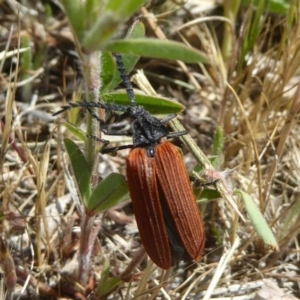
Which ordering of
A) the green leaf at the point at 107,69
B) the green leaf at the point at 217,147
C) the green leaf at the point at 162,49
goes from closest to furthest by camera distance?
the green leaf at the point at 162,49, the green leaf at the point at 107,69, the green leaf at the point at 217,147

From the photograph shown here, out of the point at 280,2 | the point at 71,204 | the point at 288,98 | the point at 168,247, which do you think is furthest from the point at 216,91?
the point at 168,247

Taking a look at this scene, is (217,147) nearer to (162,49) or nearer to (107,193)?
(107,193)

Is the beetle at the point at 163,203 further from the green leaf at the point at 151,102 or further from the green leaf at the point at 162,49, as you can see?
the green leaf at the point at 162,49

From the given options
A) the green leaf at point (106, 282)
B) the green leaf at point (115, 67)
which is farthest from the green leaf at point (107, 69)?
the green leaf at point (106, 282)

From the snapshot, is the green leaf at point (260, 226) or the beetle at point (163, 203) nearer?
the green leaf at point (260, 226)

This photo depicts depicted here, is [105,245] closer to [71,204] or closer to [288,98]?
[71,204]

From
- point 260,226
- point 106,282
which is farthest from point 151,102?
point 106,282
